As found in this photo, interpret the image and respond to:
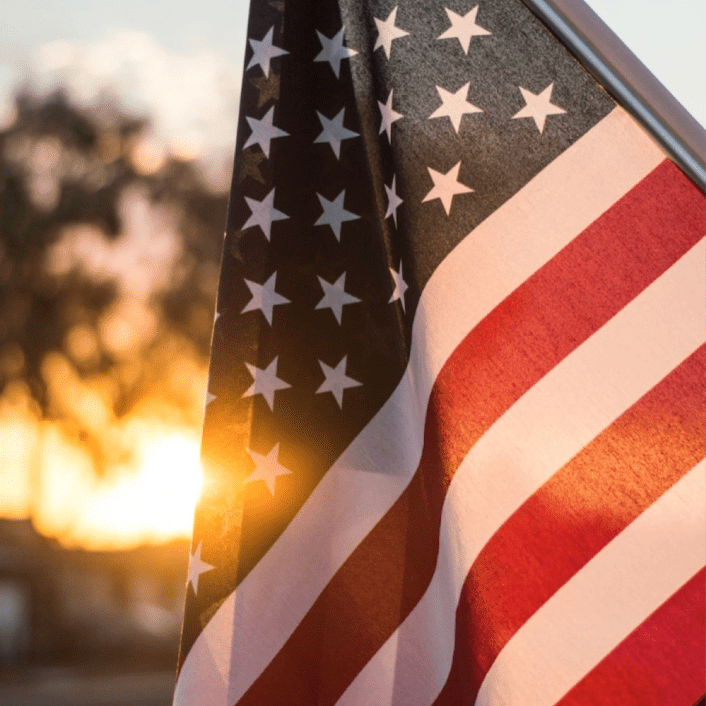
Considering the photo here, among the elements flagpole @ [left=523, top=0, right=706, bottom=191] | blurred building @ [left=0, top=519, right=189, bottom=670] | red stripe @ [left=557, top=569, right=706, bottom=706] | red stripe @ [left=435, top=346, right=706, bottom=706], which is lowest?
red stripe @ [left=557, top=569, right=706, bottom=706]

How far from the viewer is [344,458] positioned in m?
1.80

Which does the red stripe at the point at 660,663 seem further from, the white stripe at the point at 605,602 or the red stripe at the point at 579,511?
the red stripe at the point at 579,511

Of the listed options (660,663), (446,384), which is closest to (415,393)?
(446,384)

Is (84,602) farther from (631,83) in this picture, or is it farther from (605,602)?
(631,83)

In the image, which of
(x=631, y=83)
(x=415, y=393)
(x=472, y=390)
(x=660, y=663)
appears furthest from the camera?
(x=415, y=393)

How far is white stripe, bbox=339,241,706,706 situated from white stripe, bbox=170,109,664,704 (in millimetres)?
166

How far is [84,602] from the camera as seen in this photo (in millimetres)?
20266

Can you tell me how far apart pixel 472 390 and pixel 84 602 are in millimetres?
20392

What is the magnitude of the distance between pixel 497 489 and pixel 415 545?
251 mm

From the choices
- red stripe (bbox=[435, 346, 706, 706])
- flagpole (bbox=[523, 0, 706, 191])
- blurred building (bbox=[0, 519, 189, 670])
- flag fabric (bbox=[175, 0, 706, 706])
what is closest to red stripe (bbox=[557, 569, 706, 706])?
flag fabric (bbox=[175, 0, 706, 706])

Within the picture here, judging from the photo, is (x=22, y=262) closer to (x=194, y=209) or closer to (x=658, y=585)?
(x=194, y=209)

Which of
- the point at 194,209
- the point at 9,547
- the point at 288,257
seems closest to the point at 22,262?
the point at 194,209

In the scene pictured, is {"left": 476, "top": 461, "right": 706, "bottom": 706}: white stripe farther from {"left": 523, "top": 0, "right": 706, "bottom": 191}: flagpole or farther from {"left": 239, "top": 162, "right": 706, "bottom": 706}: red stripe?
{"left": 523, "top": 0, "right": 706, "bottom": 191}: flagpole

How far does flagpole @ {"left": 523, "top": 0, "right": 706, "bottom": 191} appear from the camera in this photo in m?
1.38
